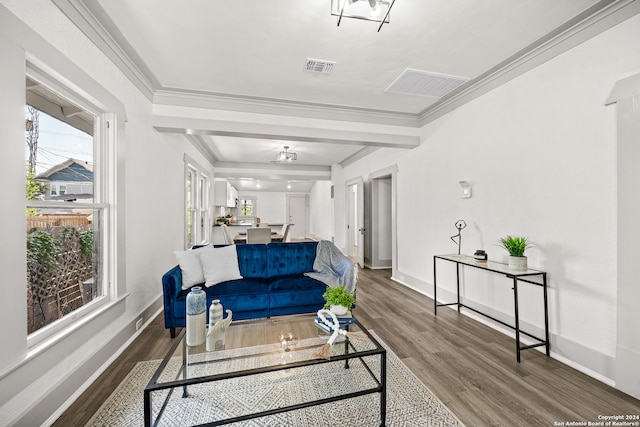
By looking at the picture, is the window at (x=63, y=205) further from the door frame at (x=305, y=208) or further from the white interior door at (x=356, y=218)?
the door frame at (x=305, y=208)

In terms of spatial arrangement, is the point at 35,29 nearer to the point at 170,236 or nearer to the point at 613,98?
the point at 170,236

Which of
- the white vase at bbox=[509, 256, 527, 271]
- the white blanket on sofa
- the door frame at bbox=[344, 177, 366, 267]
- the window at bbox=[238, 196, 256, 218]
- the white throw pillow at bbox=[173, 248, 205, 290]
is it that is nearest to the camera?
the white vase at bbox=[509, 256, 527, 271]

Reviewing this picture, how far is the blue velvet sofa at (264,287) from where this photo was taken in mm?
2602

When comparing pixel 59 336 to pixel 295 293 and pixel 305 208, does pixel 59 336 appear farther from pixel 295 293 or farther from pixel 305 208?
pixel 305 208

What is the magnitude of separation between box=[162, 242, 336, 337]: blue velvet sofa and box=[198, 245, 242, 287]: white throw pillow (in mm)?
71

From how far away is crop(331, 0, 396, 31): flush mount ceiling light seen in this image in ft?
5.96

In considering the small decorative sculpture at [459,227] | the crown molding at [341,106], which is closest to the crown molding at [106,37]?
the crown molding at [341,106]

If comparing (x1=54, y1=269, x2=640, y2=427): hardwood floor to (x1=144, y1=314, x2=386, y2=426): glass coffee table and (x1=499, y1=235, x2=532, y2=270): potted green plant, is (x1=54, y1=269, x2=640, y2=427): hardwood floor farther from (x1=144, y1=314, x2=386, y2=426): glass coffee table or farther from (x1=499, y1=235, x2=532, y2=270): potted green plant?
(x1=499, y1=235, x2=532, y2=270): potted green plant

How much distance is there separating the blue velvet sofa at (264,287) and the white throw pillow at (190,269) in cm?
6

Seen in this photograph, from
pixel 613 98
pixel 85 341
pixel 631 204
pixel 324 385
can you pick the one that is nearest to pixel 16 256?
pixel 85 341

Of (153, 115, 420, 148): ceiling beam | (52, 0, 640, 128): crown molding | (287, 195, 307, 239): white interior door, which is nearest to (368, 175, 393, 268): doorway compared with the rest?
(153, 115, 420, 148): ceiling beam


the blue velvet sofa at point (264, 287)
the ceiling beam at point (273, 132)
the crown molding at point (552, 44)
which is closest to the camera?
the crown molding at point (552, 44)

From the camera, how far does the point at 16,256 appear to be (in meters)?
1.41

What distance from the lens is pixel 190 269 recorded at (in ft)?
9.39
